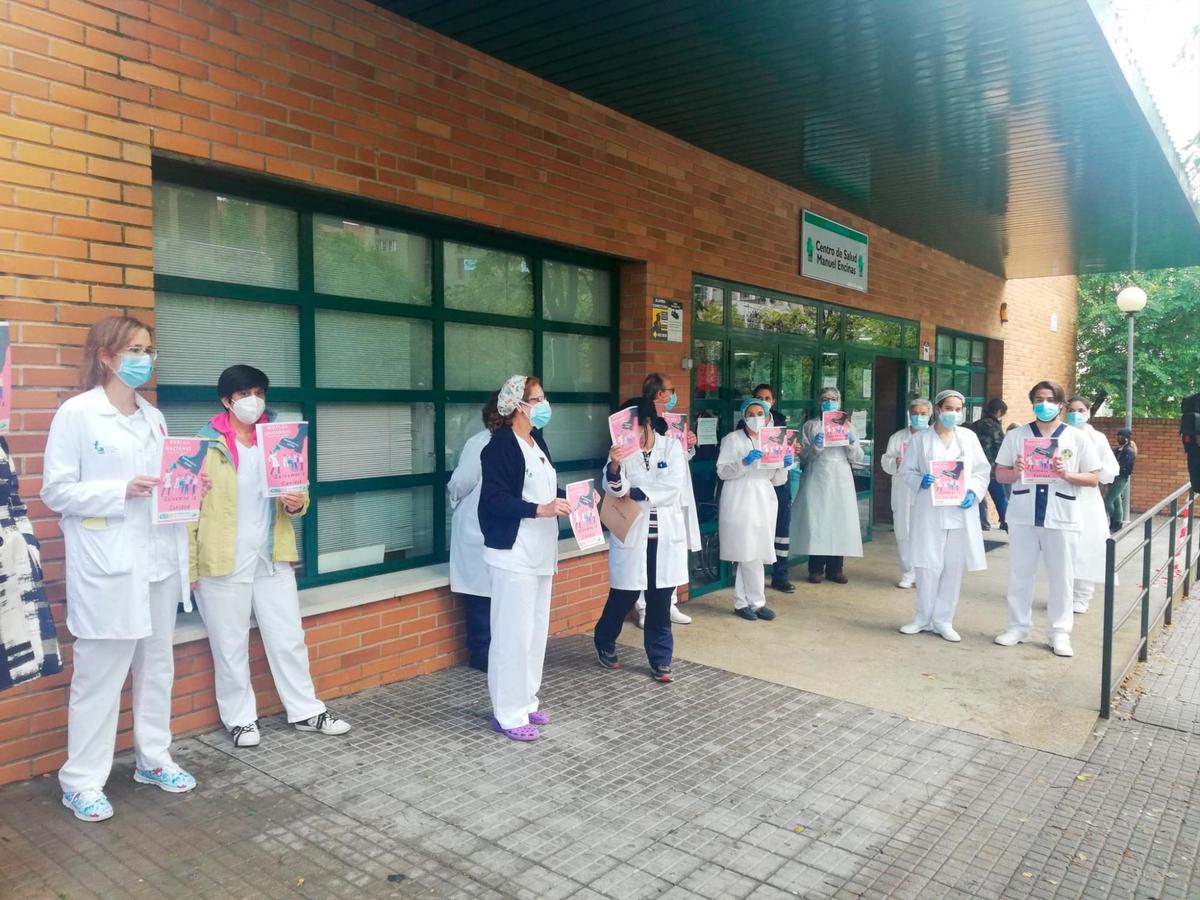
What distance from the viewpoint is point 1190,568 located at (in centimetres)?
830

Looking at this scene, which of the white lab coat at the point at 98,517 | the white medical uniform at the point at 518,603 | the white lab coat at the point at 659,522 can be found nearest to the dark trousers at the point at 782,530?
the white lab coat at the point at 659,522

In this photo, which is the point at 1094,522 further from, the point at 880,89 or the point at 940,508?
the point at 880,89

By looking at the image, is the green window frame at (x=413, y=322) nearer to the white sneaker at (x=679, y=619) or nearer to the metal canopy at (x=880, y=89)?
the metal canopy at (x=880, y=89)

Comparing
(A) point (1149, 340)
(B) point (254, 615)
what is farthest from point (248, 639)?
(A) point (1149, 340)

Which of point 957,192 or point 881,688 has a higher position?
point 957,192

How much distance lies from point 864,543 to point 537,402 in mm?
7089

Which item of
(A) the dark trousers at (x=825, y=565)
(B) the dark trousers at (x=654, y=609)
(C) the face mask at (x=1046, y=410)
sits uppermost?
(C) the face mask at (x=1046, y=410)

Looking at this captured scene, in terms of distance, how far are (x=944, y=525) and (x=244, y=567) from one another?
4.70 metres

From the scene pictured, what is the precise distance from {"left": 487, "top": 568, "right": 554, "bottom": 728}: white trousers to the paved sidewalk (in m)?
0.19

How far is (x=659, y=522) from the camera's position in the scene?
18.0 ft

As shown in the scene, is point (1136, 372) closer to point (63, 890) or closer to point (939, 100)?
point (939, 100)

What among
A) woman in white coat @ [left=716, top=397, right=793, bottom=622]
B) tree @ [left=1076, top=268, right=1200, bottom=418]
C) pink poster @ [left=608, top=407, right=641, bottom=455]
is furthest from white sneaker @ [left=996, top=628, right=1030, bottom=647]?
tree @ [left=1076, top=268, right=1200, bottom=418]

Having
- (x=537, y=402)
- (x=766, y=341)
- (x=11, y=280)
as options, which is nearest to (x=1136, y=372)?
(x=766, y=341)

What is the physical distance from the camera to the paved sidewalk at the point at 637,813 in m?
3.21
